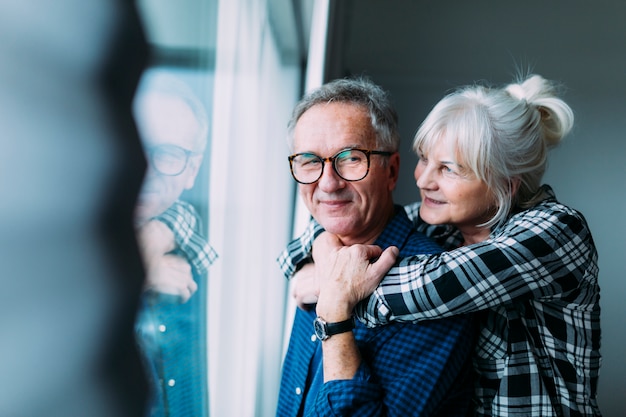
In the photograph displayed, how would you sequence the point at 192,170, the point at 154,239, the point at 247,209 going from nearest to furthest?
the point at 154,239
the point at 192,170
the point at 247,209

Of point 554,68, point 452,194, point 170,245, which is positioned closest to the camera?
point 170,245

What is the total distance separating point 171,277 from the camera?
0.78m

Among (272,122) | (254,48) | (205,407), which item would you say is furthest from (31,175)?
(272,122)

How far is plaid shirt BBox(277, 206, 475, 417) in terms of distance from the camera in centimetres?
99

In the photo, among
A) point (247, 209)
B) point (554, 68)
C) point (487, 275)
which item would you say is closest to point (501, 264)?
point (487, 275)

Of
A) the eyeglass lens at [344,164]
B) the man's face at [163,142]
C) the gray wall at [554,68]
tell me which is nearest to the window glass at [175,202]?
the man's face at [163,142]

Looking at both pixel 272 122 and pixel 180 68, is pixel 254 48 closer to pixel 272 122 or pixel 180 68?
pixel 272 122

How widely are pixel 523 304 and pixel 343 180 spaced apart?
1.52 feet

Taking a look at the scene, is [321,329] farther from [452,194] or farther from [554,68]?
[554,68]

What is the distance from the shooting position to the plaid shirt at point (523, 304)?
1.01m

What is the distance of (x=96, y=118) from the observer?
406 millimetres

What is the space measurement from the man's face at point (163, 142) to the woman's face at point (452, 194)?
0.60 meters

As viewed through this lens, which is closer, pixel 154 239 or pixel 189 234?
pixel 154 239

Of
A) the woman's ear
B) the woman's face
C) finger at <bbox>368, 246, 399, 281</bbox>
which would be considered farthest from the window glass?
the woman's ear
